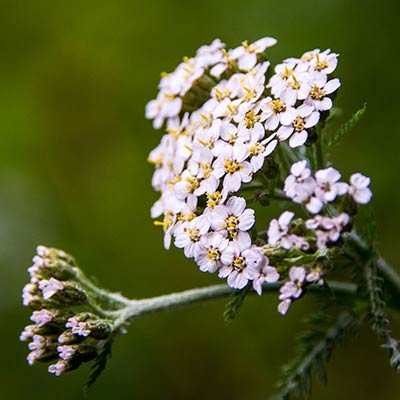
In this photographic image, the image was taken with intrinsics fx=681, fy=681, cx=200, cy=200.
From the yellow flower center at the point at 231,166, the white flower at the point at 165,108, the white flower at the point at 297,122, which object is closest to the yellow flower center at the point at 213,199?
the yellow flower center at the point at 231,166

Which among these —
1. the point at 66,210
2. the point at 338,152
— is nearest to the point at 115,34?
the point at 66,210

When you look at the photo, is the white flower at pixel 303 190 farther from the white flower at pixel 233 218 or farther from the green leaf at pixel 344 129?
the green leaf at pixel 344 129

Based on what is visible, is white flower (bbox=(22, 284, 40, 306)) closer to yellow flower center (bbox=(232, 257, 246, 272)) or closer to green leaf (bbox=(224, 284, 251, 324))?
green leaf (bbox=(224, 284, 251, 324))

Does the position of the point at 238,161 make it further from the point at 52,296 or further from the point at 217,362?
the point at 217,362

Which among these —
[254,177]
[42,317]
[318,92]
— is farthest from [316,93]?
[42,317]

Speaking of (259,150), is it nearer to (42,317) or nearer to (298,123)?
(298,123)

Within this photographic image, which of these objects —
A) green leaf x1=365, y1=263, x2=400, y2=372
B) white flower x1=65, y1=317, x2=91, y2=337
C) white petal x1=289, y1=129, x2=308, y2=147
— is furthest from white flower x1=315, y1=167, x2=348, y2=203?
white flower x1=65, y1=317, x2=91, y2=337
